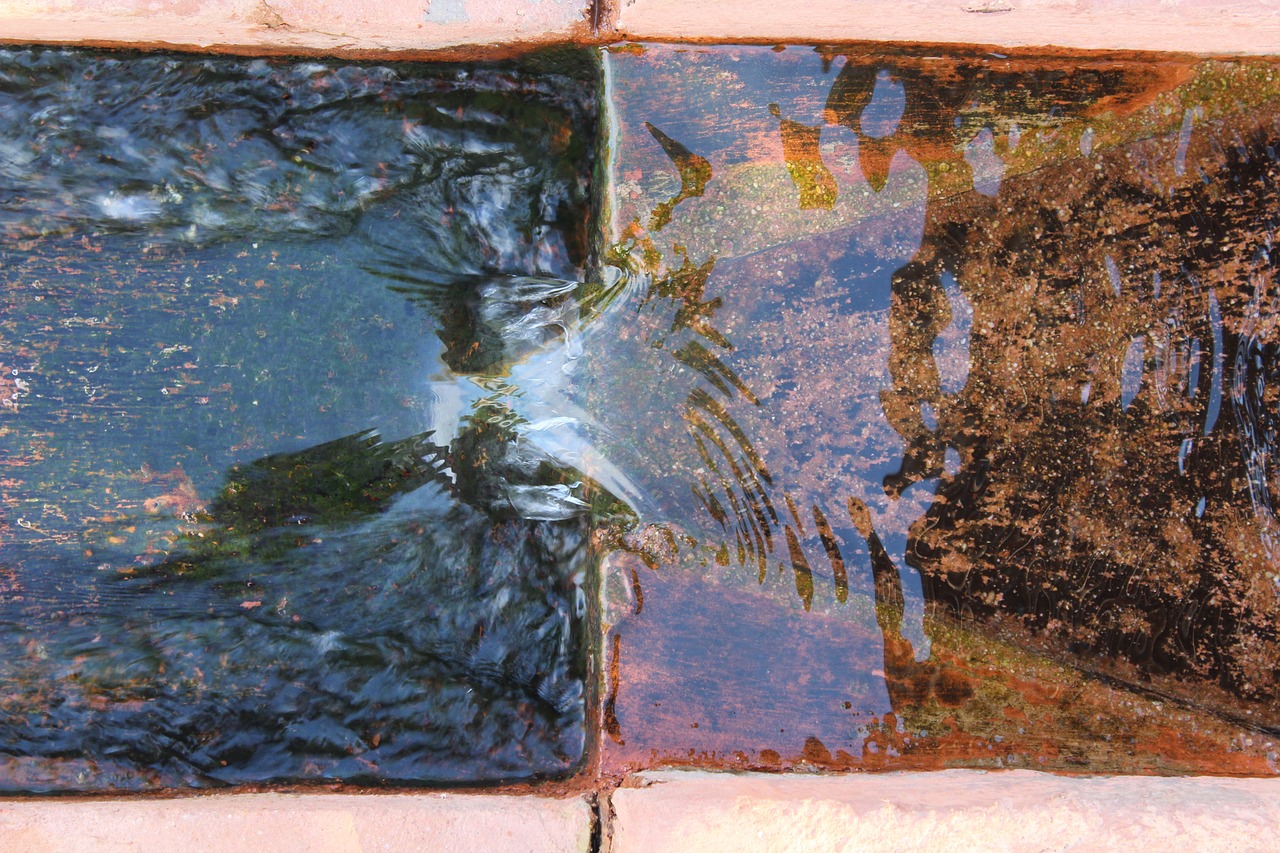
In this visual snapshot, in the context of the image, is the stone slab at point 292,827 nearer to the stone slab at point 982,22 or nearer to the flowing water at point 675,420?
the flowing water at point 675,420

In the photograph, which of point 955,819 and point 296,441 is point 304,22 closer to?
point 296,441

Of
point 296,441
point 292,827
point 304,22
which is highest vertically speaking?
point 304,22

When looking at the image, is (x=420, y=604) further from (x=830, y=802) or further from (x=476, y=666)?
(x=830, y=802)

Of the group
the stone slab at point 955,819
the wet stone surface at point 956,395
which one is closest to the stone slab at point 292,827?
the stone slab at point 955,819

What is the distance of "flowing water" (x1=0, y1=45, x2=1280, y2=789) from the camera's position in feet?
7.09

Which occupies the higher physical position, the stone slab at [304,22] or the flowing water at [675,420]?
the stone slab at [304,22]

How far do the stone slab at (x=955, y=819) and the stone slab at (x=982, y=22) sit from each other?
2229mm

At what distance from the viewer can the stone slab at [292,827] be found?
183 centimetres

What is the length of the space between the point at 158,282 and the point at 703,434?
1902 mm

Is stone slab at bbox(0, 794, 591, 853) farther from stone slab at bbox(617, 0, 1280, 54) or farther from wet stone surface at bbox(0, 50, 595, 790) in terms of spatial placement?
stone slab at bbox(617, 0, 1280, 54)

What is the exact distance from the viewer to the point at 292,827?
1.84 metres

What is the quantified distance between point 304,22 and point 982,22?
1976 mm

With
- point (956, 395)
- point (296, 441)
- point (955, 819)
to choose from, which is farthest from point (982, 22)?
point (296, 441)

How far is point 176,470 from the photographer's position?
2268 millimetres
